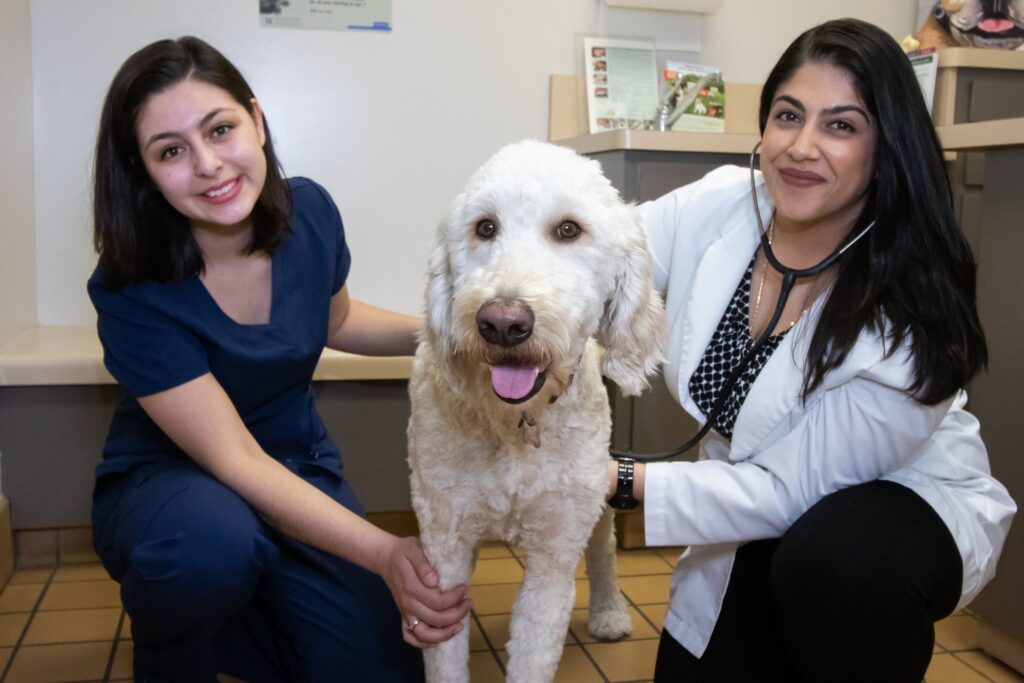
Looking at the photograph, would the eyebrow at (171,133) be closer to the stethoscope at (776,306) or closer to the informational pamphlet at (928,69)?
the stethoscope at (776,306)

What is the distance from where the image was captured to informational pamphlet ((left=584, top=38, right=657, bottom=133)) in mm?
2938

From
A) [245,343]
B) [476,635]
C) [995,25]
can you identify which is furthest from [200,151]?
[995,25]

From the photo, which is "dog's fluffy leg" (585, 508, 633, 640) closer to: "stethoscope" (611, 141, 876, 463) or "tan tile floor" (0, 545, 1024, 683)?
"tan tile floor" (0, 545, 1024, 683)

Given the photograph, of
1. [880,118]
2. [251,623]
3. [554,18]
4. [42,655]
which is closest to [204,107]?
[251,623]

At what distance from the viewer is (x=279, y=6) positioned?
110 inches

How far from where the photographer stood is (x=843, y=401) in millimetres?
1467

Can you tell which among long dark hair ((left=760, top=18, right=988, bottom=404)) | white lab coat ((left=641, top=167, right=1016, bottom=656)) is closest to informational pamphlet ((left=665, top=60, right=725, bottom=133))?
white lab coat ((left=641, top=167, right=1016, bottom=656))

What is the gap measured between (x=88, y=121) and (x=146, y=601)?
179 centimetres

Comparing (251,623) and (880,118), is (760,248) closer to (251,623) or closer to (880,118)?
(880,118)

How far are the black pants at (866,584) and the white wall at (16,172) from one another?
1982 mm

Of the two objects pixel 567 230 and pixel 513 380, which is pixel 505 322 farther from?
pixel 567 230

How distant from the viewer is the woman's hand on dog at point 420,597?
139 cm

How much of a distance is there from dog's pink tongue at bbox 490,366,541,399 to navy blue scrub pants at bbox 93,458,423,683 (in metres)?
0.57

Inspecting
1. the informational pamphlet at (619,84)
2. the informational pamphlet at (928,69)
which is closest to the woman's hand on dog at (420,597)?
the informational pamphlet at (619,84)
